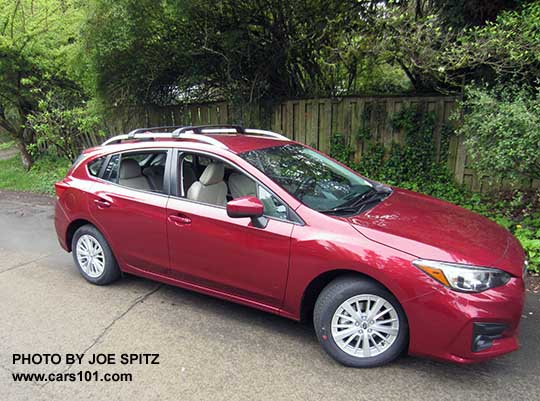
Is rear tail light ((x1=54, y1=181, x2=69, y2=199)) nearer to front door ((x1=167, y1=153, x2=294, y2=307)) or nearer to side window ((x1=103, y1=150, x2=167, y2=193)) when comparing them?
side window ((x1=103, y1=150, x2=167, y2=193))

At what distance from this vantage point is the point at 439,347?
8.71 feet

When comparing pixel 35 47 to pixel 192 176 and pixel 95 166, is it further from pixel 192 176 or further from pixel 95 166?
pixel 192 176

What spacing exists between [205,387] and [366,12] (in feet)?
17.8

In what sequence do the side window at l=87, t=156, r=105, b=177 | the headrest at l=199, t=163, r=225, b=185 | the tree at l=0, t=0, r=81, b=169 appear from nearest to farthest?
the headrest at l=199, t=163, r=225, b=185 → the side window at l=87, t=156, r=105, b=177 → the tree at l=0, t=0, r=81, b=169

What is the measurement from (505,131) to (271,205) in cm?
314

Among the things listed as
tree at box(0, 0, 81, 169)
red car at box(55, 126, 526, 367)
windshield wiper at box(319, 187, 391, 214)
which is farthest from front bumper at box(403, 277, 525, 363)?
tree at box(0, 0, 81, 169)

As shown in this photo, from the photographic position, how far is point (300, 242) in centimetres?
300

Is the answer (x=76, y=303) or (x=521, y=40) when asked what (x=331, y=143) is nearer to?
(x=521, y=40)

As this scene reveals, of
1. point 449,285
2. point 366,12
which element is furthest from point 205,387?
point 366,12

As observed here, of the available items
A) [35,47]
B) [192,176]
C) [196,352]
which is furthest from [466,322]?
[35,47]

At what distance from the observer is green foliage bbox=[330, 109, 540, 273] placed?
579 cm

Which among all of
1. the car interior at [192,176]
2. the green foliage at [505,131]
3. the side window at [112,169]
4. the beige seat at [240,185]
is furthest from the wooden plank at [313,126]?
the side window at [112,169]

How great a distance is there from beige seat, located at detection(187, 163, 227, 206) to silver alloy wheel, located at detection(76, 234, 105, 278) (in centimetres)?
132

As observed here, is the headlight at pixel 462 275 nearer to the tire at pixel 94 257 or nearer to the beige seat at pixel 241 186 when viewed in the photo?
the beige seat at pixel 241 186
